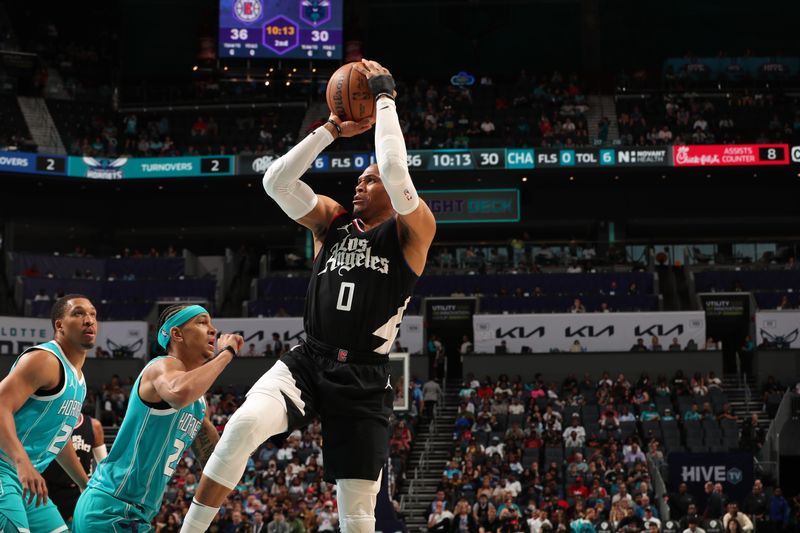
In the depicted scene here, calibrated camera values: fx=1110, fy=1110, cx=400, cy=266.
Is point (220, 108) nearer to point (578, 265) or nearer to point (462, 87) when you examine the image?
point (462, 87)

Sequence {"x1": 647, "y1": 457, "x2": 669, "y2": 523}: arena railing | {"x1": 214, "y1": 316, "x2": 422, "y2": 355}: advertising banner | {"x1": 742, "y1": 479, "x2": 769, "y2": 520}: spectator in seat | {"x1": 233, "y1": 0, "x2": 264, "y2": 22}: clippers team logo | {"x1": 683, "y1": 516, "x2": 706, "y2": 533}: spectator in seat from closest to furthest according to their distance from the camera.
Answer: {"x1": 683, "y1": 516, "x2": 706, "y2": 533}: spectator in seat
{"x1": 647, "y1": 457, "x2": 669, "y2": 523}: arena railing
{"x1": 742, "y1": 479, "x2": 769, "y2": 520}: spectator in seat
{"x1": 214, "y1": 316, "x2": 422, "y2": 355}: advertising banner
{"x1": 233, "y1": 0, "x2": 264, "y2": 22}: clippers team logo

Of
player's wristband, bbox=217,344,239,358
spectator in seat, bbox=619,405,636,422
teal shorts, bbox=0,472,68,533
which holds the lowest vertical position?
spectator in seat, bbox=619,405,636,422

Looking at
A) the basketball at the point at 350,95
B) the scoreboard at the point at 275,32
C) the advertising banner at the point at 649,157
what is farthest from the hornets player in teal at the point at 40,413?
the scoreboard at the point at 275,32

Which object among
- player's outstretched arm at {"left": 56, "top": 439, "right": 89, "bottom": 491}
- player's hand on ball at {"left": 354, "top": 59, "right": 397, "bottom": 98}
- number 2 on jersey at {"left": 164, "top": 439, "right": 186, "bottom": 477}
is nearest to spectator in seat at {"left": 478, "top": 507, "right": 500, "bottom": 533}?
player's outstretched arm at {"left": 56, "top": 439, "right": 89, "bottom": 491}

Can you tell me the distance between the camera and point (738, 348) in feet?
121

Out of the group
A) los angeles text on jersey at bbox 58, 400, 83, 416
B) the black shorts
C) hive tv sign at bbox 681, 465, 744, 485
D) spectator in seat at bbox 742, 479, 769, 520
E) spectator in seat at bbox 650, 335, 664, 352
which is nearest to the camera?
the black shorts

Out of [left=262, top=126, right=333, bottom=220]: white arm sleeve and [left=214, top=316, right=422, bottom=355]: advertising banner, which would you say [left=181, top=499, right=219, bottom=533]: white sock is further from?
[left=214, top=316, right=422, bottom=355]: advertising banner

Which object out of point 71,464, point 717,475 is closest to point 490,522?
point 717,475

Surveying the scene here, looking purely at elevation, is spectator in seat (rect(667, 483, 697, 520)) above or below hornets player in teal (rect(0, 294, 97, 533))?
below

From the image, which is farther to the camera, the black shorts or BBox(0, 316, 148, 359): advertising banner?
BBox(0, 316, 148, 359): advertising banner

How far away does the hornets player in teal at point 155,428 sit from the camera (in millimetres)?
6555

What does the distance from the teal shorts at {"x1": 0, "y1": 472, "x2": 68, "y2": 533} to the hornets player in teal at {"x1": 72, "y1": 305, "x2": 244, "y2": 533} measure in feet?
0.95

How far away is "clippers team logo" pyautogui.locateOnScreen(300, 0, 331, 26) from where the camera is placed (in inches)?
1714

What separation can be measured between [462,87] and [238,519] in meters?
28.2
